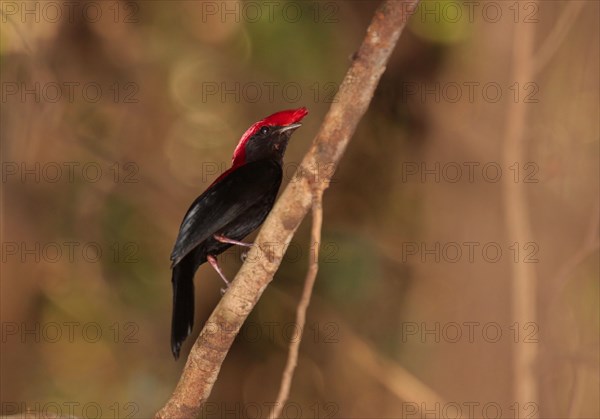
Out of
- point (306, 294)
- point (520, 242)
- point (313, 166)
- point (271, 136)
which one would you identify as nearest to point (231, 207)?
point (271, 136)

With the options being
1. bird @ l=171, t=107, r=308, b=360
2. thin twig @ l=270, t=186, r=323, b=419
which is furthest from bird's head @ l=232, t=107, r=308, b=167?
thin twig @ l=270, t=186, r=323, b=419

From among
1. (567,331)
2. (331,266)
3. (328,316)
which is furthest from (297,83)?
(567,331)

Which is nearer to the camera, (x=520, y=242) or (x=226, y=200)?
(x=226, y=200)

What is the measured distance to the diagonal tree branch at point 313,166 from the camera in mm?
1784

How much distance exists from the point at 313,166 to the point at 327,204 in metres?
1.65

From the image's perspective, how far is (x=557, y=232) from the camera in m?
2.42

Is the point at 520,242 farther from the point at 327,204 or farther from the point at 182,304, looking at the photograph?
the point at 327,204

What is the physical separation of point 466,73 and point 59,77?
2.28 metres

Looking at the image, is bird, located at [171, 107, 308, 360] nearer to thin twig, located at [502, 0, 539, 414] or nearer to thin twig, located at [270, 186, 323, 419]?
thin twig, located at [270, 186, 323, 419]

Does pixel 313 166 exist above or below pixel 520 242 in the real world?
above

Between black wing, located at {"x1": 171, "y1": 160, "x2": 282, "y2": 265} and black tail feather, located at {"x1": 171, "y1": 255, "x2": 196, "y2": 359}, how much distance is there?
14 centimetres

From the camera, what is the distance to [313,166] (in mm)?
1795

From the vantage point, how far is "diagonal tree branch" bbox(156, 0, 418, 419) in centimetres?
178

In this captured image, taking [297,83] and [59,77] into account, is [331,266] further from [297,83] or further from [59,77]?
[59,77]
